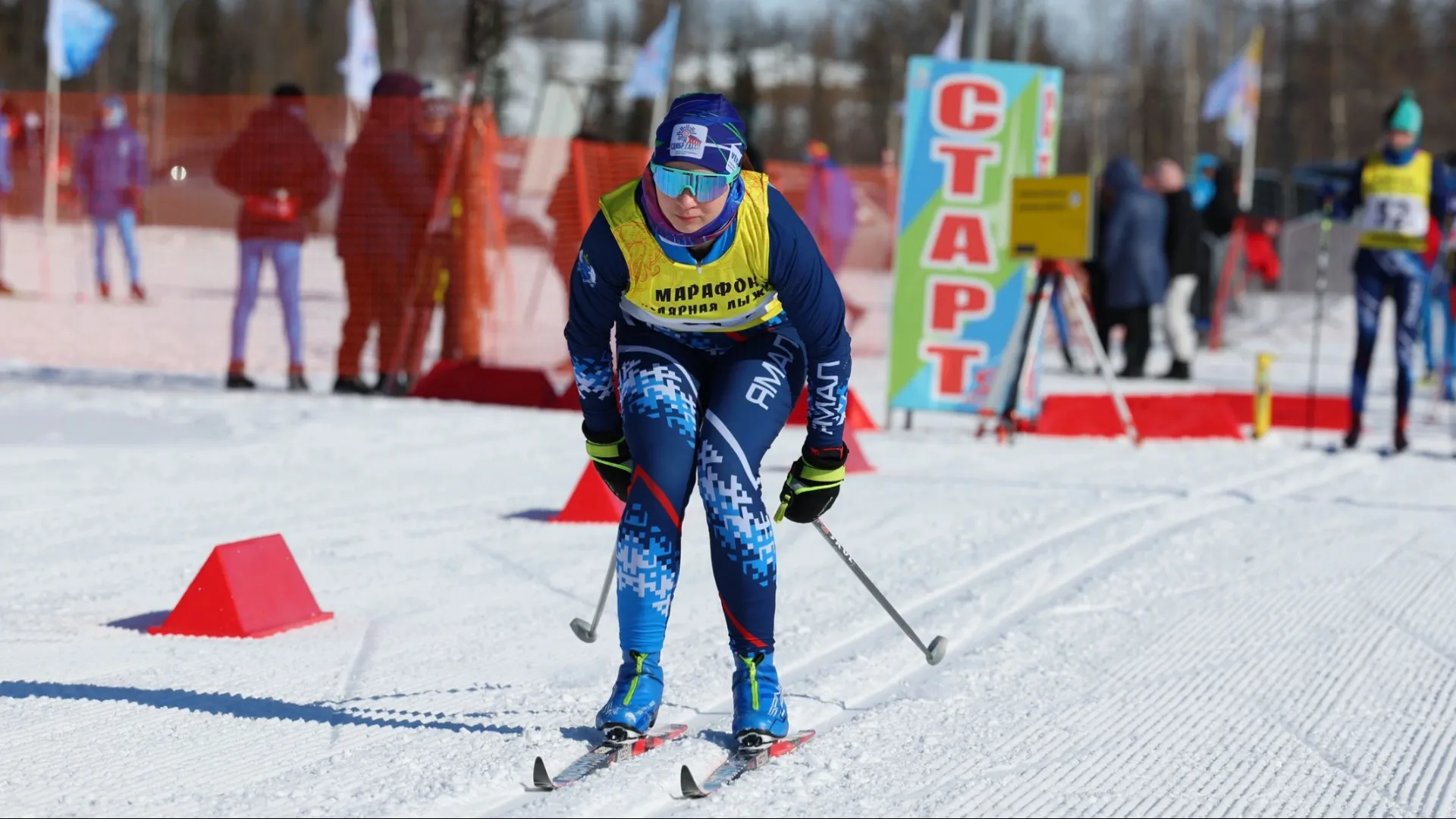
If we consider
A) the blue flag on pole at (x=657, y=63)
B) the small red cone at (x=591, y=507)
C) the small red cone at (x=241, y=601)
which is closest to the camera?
the small red cone at (x=241, y=601)

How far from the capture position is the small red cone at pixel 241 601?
5.16 meters

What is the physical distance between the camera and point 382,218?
38.6 ft

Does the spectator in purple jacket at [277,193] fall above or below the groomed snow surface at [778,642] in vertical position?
above

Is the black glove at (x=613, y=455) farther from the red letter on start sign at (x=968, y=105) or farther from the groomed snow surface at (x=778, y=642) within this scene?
the red letter on start sign at (x=968, y=105)

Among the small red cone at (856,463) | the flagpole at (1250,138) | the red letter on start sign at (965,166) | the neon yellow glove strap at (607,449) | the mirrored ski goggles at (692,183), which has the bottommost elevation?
the small red cone at (856,463)

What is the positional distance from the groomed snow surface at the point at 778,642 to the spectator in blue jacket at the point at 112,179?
23.5 feet

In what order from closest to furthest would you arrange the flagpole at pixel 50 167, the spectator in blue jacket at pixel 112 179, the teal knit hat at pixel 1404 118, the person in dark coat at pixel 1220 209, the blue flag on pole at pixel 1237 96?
1. the teal knit hat at pixel 1404 118
2. the spectator in blue jacket at pixel 112 179
3. the person in dark coat at pixel 1220 209
4. the flagpole at pixel 50 167
5. the blue flag on pole at pixel 1237 96

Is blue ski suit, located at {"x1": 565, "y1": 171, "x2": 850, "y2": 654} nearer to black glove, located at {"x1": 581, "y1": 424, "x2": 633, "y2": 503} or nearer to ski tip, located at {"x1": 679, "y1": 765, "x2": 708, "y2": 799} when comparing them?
black glove, located at {"x1": 581, "y1": 424, "x2": 633, "y2": 503}

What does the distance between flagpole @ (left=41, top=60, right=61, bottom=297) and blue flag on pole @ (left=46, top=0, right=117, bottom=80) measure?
193 mm

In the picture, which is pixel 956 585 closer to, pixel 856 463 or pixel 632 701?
pixel 632 701

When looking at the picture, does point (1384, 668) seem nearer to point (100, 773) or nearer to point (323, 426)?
point (100, 773)

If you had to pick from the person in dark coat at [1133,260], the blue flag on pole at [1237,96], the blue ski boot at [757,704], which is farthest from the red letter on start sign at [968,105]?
the blue flag on pole at [1237,96]

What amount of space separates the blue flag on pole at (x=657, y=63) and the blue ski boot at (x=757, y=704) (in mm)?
17428

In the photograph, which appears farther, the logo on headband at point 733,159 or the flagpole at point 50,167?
the flagpole at point 50,167
